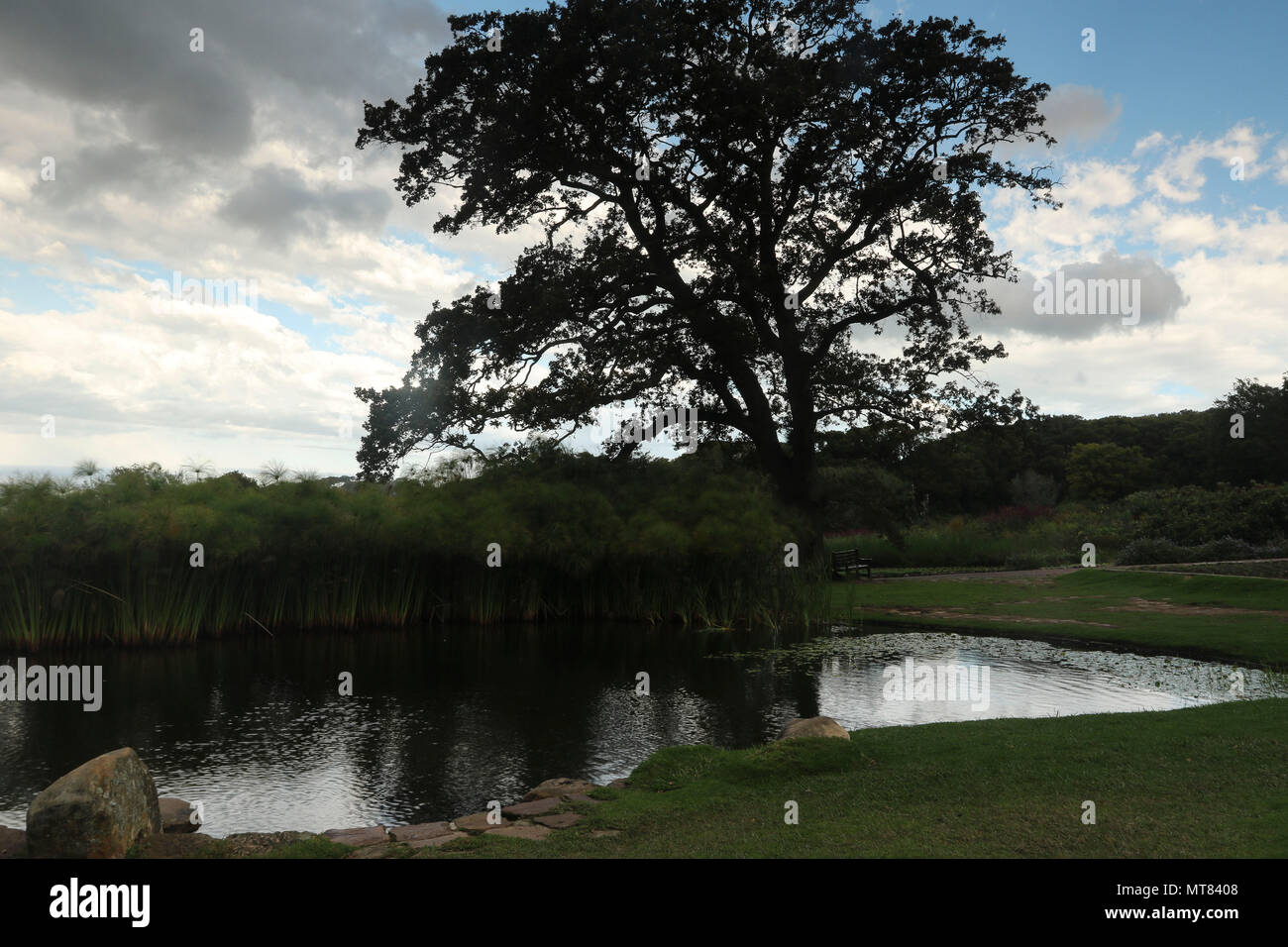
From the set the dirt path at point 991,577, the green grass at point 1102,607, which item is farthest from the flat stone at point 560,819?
the dirt path at point 991,577

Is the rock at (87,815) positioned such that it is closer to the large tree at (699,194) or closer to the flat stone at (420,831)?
the flat stone at (420,831)

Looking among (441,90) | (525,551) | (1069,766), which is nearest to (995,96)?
(441,90)

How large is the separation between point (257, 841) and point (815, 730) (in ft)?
14.2

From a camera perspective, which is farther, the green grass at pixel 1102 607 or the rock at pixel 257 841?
the green grass at pixel 1102 607

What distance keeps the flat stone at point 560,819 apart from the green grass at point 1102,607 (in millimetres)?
10540

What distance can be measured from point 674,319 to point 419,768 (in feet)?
48.6

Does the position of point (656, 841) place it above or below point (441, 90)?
below

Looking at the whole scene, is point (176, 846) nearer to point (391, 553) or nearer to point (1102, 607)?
point (391, 553)

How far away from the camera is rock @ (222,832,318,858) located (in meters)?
5.43

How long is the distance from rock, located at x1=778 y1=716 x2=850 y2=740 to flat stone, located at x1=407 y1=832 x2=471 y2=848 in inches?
113

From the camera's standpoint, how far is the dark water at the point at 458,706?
766 cm

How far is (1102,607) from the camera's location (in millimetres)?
17906
